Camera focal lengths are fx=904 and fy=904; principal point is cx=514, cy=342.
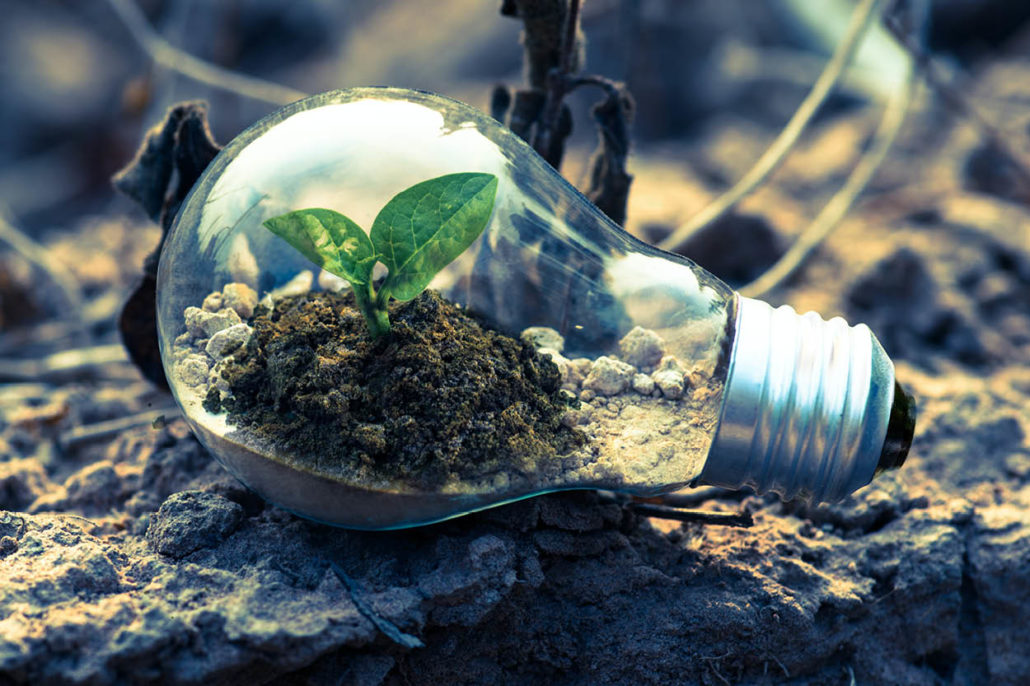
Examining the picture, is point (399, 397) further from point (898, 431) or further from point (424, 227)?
point (898, 431)

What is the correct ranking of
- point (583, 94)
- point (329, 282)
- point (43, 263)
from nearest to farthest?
point (329, 282) < point (43, 263) < point (583, 94)

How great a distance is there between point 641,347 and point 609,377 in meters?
0.07

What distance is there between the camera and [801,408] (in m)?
1.19

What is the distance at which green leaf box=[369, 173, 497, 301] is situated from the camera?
1168 millimetres

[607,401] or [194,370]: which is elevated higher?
[607,401]

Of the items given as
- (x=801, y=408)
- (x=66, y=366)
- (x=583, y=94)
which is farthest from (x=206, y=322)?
(x=583, y=94)

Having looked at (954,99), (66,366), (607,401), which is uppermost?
(954,99)

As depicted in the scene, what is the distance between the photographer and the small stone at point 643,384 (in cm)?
129

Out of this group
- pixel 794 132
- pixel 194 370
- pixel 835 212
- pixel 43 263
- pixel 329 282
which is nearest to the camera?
pixel 194 370

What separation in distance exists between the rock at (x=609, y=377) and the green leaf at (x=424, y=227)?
0.28 metres

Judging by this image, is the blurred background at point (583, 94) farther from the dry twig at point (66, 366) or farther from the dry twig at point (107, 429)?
the dry twig at point (107, 429)

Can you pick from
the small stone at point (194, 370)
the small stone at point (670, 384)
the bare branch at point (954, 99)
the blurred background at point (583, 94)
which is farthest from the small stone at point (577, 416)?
the bare branch at point (954, 99)

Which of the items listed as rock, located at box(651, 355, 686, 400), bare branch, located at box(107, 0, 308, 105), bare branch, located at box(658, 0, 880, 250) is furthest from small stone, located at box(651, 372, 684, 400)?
bare branch, located at box(107, 0, 308, 105)

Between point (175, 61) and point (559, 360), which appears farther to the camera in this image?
point (175, 61)
